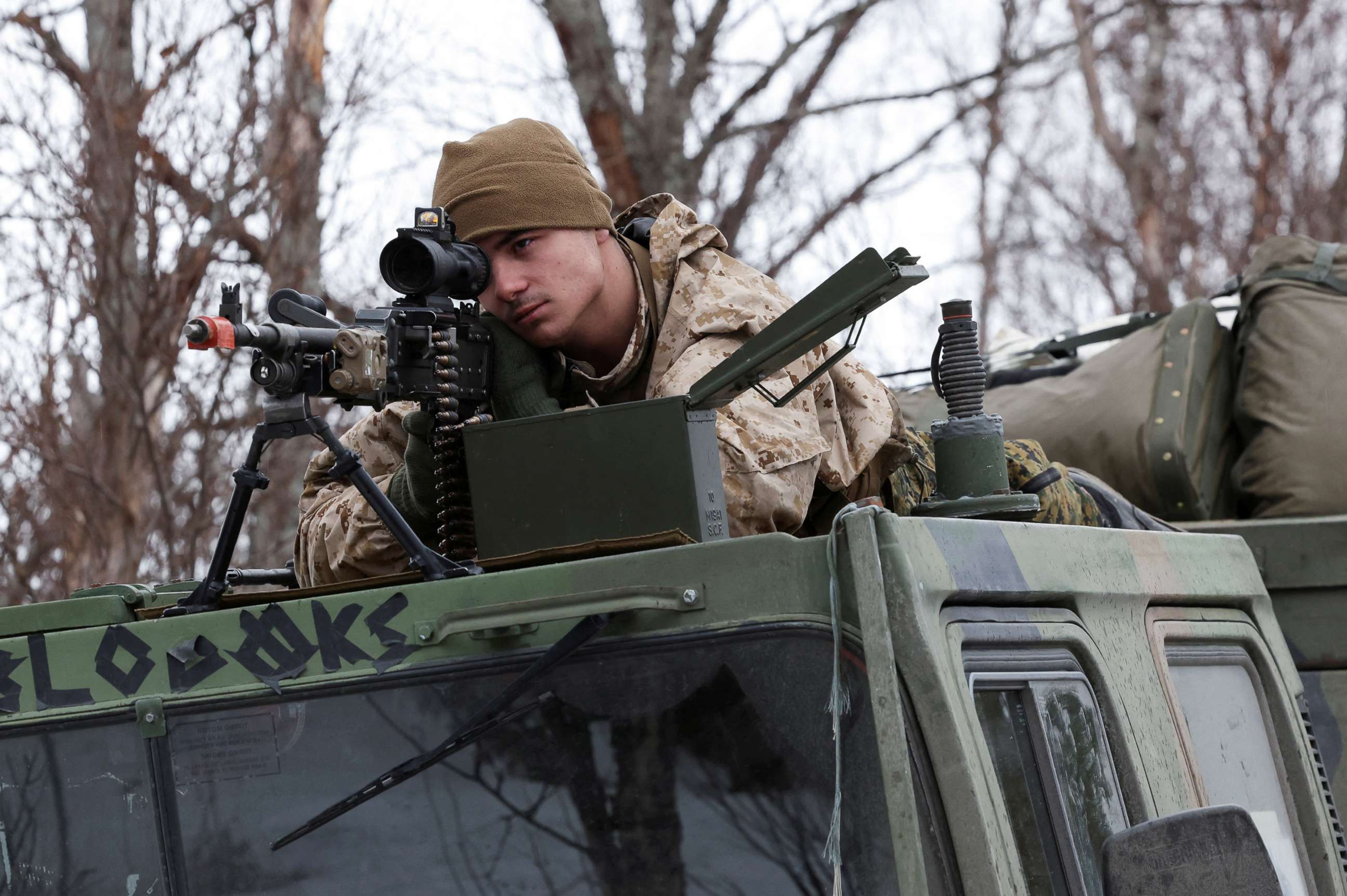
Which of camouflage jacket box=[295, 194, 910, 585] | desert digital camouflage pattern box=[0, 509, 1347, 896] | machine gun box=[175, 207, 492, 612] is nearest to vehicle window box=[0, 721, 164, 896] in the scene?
desert digital camouflage pattern box=[0, 509, 1347, 896]

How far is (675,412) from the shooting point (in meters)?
2.36

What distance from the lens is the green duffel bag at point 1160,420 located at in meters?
4.57

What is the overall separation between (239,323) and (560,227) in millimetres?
1004

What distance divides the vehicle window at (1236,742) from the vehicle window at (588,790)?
0.95 m

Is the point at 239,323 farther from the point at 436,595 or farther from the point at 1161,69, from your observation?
the point at 1161,69

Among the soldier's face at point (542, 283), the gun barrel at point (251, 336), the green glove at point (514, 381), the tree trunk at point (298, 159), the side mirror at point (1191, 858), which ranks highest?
the tree trunk at point (298, 159)

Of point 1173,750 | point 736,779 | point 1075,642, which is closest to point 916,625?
point 736,779

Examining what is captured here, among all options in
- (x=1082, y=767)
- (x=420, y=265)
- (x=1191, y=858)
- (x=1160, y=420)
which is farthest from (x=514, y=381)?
(x=1160, y=420)

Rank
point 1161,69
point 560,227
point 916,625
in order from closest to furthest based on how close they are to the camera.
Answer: point 916,625
point 560,227
point 1161,69

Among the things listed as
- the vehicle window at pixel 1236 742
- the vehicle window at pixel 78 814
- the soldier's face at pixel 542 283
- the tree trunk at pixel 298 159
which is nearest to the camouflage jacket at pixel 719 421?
the soldier's face at pixel 542 283

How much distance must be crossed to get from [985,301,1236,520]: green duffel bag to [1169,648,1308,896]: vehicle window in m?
1.65

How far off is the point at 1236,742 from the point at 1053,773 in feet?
2.71

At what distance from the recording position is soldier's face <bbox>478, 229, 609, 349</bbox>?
3105 millimetres

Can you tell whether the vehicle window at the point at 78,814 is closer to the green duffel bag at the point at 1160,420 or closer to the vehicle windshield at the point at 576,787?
the vehicle windshield at the point at 576,787
